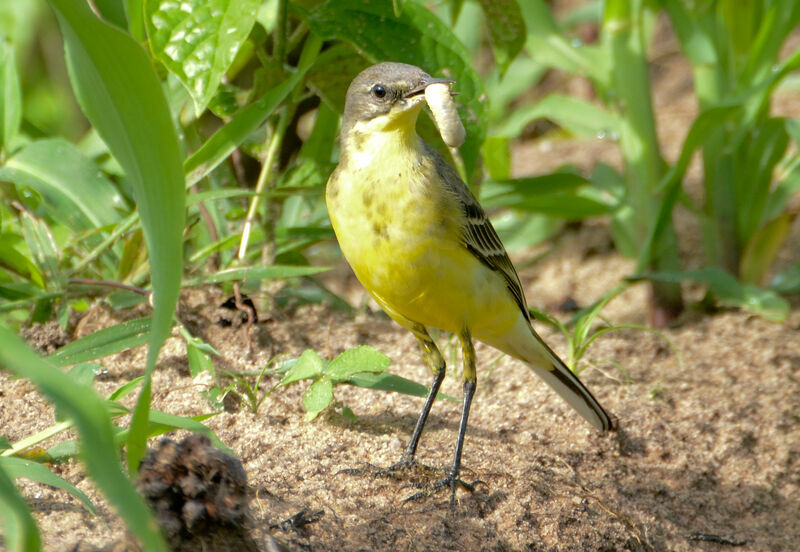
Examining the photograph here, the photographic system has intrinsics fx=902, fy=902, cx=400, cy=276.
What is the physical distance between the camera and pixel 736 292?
190 inches

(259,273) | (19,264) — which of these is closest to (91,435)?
(259,273)

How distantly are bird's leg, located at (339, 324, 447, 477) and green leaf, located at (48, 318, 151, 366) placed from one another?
1.05 meters

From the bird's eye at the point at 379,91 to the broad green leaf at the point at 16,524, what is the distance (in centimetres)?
201

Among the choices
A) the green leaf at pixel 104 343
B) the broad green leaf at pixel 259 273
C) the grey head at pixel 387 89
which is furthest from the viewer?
the broad green leaf at pixel 259 273

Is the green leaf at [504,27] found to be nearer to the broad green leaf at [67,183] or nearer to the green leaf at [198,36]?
the green leaf at [198,36]

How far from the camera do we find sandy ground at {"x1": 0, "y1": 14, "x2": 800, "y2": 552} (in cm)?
293

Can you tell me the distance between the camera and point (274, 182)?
4.35m

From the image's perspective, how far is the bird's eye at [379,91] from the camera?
3414mm

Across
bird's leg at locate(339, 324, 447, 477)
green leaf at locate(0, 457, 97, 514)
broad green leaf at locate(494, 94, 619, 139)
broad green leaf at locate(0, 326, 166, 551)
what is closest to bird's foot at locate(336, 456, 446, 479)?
bird's leg at locate(339, 324, 447, 477)

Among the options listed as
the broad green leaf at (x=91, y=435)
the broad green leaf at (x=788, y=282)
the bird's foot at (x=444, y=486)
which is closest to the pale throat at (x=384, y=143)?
the bird's foot at (x=444, y=486)

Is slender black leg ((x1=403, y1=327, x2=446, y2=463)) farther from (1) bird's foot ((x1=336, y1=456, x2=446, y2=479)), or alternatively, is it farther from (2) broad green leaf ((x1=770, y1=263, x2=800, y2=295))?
(2) broad green leaf ((x1=770, y1=263, x2=800, y2=295))

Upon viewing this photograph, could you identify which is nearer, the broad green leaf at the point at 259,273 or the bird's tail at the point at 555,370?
the bird's tail at the point at 555,370

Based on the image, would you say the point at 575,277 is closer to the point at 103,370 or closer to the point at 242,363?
the point at 242,363

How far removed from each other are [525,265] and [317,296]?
1700mm
